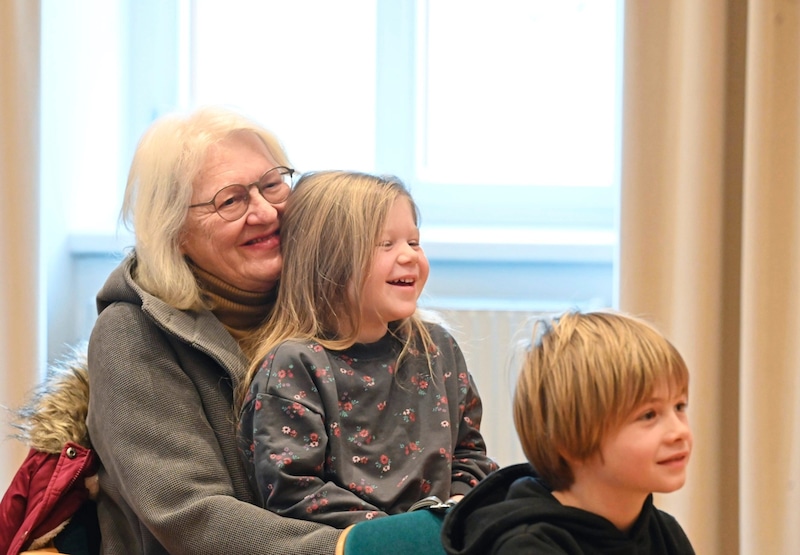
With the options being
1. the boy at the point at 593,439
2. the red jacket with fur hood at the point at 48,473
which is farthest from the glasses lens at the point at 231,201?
the boy at the point at 593,439

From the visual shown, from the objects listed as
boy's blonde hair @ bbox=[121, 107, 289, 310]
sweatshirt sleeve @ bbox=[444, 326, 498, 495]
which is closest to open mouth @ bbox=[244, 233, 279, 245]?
boy's blonde hair @ bbox=[121, 107, 289, 310]

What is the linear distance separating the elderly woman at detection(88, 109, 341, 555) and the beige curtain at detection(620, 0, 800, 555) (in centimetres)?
103

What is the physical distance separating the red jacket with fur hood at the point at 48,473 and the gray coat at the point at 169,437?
0.04 m

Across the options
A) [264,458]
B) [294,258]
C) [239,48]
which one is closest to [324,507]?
[264,458]

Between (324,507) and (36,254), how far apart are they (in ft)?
4.48

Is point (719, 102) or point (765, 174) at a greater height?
point (719, 102)

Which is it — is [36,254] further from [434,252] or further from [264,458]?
[264,458]

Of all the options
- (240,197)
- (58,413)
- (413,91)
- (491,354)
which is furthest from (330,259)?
(413,91)

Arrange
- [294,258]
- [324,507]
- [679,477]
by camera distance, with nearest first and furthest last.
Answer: [679,477] < [324,507] < [294,258]

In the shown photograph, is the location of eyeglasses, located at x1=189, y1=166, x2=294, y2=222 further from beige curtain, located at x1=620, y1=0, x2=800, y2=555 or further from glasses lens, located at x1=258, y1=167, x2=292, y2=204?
beige curtain, located at x1=620, y1=0, x2=800, y2=555

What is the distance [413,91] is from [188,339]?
156cm

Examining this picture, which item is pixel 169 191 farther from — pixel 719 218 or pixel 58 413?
pixel 719 218

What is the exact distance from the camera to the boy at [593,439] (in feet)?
4.01

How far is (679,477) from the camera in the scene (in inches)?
48.2
